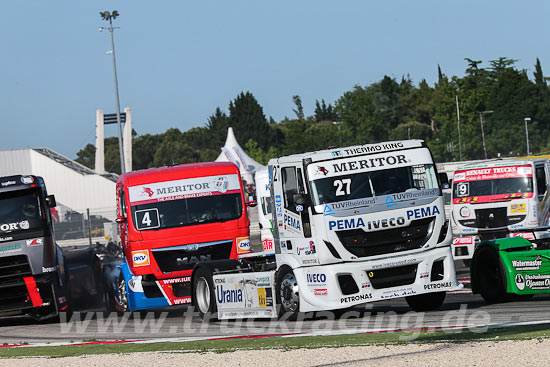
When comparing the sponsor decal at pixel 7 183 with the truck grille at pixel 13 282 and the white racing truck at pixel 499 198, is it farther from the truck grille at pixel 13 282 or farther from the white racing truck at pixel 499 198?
the white racing truck at pixel 499 198

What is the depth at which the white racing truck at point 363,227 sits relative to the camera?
1319 cm

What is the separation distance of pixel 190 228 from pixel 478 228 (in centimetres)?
879

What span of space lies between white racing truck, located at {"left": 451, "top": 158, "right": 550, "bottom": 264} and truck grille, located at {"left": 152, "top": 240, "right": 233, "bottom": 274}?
A: 24.9ft

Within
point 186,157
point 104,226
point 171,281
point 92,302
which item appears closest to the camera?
point 171,281

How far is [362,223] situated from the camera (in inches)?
519

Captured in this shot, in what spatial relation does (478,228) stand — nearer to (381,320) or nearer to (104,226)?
(381,320)

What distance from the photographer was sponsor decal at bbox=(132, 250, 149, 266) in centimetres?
1712

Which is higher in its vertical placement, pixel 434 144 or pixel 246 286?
pixel 434 144

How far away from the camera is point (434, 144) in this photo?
85.4 meters

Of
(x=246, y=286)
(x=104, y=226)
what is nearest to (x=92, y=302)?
(x=246, y=286)

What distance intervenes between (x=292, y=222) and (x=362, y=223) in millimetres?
1158

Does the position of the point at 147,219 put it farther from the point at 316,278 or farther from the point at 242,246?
the point at 316,278

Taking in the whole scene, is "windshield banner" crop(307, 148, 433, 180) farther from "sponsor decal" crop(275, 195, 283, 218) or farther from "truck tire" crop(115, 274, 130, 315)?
"truck tire" crop(115, 274, 130, 315)

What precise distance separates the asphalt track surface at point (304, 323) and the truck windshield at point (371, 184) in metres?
1.82
